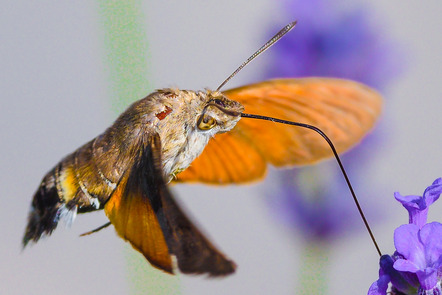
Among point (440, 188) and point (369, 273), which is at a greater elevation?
point (440, 188)

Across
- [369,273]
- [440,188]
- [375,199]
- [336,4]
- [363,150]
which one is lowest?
[369,273]

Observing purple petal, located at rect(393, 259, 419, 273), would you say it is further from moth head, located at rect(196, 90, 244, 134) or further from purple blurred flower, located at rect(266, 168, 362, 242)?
purple blurred flower, located at rect(266, 168, 362, 242)

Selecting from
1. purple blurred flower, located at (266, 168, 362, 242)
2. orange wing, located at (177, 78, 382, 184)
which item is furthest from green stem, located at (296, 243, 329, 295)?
orange wing, located at (177, 78, 382, 184)

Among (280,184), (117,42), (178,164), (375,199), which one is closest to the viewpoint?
(178,164)

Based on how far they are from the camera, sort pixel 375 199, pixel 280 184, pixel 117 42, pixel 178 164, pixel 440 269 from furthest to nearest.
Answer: pixel 375 199, pixel 280 184, pixel 117 42, pixel 178 164, pixel 440 269

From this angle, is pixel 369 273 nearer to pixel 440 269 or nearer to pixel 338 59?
pixel 338 59

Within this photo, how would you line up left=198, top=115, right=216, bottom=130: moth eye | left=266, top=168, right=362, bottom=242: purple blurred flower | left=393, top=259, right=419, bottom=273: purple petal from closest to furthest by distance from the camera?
1. left=393, top=259, right=419, bottom=273: purple petal
2. left=198, top=115, right=216, bottom=130: moth eye
3. left=266, top=168, right=362, bottom=242: purple blurred flower

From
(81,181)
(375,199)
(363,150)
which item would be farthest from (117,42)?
(375,199)

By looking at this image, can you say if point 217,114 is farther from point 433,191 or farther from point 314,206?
point 314,206

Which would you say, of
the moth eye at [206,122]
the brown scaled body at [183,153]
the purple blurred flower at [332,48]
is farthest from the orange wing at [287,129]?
the purple blurred flower at [332,48]
